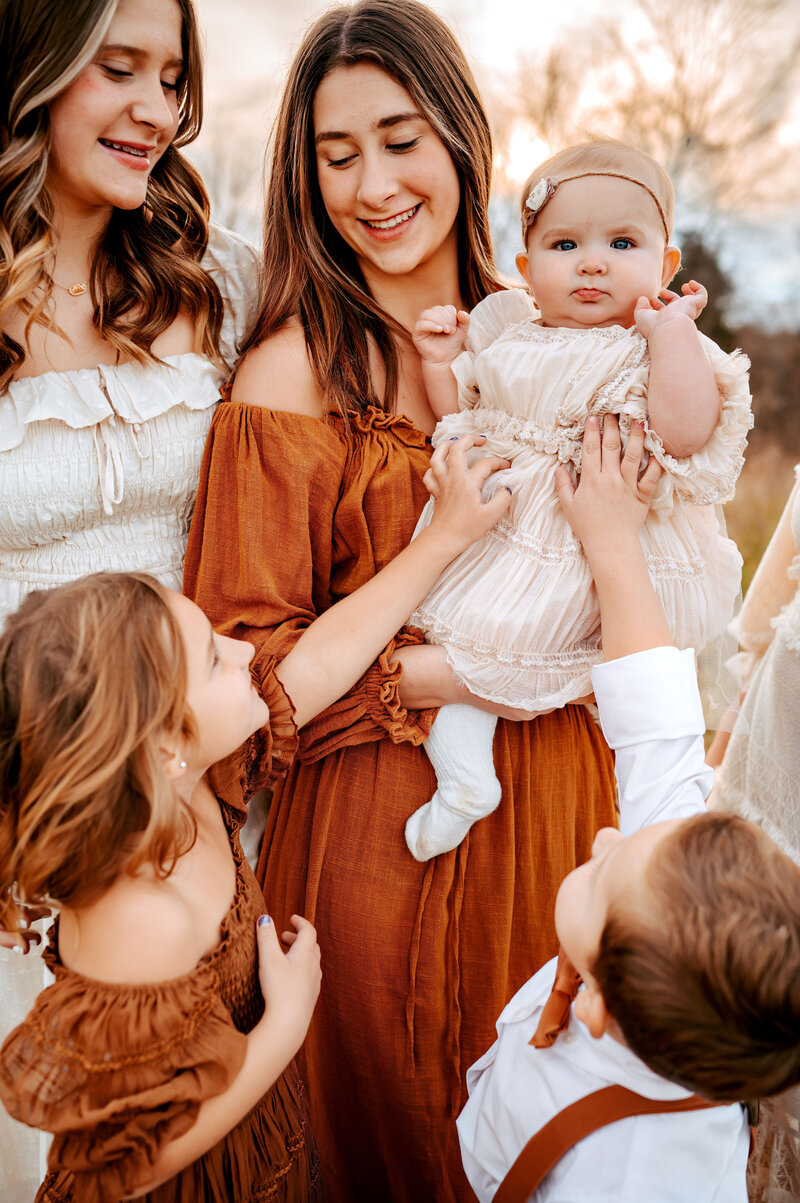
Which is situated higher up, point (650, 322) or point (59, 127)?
point (59, 127)

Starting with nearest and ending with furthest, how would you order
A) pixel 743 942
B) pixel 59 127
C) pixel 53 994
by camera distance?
pixel 743 942, pixel 53 994, pixel 59 127

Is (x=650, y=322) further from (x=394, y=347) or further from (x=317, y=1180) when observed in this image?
(x=317, y=1180)

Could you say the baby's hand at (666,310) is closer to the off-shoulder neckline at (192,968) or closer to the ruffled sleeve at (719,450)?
the ruffled sleeve at (719,450)

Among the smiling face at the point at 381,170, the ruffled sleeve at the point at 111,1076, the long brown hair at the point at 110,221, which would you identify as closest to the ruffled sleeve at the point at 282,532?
the long brown hair at the point at 110,221

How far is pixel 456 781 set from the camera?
1.63 metres

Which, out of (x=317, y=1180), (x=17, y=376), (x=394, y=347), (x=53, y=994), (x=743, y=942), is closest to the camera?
(x=743, y=942)

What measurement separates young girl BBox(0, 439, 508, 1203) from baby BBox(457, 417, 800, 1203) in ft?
1.15

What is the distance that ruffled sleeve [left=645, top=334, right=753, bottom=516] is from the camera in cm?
154

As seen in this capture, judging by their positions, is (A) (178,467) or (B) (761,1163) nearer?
(A) (178,467)

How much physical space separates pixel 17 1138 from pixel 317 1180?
834 millimetres

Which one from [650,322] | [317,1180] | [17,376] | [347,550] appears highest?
[650,322]

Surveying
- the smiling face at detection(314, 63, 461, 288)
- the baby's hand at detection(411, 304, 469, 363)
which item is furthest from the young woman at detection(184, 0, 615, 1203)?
the baby's hand at detection(411, 304, 469, 363)

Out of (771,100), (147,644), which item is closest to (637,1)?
(771,100)

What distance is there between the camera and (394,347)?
193cm
